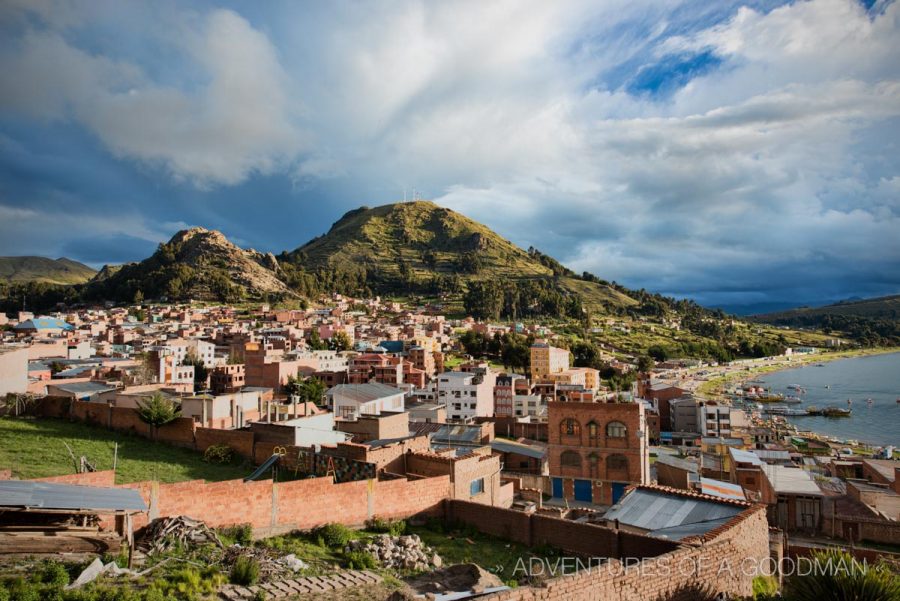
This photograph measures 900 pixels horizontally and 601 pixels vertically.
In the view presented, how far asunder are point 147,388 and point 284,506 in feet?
57.4

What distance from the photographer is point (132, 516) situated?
29.3 ft

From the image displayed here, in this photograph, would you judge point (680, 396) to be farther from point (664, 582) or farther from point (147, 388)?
point (664, 582)

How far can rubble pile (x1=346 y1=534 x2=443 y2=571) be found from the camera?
10164 mm

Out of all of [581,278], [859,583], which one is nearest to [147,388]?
[859,583]

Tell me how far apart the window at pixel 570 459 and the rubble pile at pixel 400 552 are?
1407 cm

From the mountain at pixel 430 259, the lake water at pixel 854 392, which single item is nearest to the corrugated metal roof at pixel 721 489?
the lake water at pixel 854 392

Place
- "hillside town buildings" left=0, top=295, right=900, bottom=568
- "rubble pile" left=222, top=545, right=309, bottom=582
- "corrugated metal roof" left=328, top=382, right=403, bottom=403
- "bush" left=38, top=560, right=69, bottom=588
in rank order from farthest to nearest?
"corrugated metal roof" left=328, top=382, right=403, bottom=403 < "hillside town buildings" left=0, top=295, right=900, bottom=568 < "rubble pile" left=222, top=545, right=309, bottom=582 < "bush" left=38, top=560, right=69, bottom=588

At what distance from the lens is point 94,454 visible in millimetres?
14203

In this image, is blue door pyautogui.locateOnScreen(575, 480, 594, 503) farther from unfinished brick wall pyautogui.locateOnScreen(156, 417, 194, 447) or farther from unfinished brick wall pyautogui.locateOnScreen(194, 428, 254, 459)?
unfinished brick wall pyautogui.locateOnScreen(156, 417, 194, 447)

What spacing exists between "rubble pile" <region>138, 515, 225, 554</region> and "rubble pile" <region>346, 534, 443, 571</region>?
8.09ft

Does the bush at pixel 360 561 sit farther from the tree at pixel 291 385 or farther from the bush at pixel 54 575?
the tree at pixel 291 385

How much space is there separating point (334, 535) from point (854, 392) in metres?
92.7

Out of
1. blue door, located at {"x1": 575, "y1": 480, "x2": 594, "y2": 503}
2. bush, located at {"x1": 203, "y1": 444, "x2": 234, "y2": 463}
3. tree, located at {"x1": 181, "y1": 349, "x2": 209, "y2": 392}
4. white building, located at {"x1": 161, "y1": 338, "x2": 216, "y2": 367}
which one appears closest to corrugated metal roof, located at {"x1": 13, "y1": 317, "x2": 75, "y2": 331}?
white building, located at {"x1": 161, "y1": 338, "x2": 216, "y2": 367}

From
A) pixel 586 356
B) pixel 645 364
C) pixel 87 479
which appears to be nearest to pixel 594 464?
pixel 87 479
